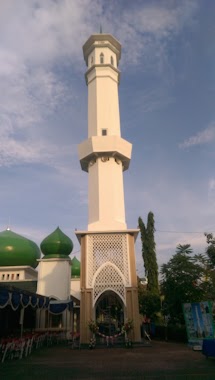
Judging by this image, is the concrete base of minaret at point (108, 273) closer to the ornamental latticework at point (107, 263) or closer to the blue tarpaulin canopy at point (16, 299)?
the ornamental latticework at point (107, 263)

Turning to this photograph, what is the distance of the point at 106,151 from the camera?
1955cm

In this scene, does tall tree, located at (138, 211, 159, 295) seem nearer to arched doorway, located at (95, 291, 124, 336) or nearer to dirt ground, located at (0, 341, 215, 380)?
arched doorway, located at (95, 291, 124, 336)

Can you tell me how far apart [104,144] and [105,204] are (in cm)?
399

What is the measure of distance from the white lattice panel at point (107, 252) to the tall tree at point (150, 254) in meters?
6.18

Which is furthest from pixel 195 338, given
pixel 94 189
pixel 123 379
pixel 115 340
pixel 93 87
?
pixel 93 87

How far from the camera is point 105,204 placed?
18688 millimetres

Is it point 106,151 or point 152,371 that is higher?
point 106,151

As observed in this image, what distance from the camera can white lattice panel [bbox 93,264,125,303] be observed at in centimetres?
1648

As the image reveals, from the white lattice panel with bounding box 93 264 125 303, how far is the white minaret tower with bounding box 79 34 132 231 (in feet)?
8.09

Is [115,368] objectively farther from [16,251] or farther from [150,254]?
[16,251]

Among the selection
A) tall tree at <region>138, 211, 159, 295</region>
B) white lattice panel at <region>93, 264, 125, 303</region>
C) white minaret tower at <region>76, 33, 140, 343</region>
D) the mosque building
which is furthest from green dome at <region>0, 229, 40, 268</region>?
white lattice panel at <region>93, 264, 125, 303</region>

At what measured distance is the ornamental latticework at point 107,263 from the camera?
16609 millimetres

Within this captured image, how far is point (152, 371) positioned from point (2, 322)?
11.0 metres

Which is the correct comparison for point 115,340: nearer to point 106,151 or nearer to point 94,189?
point 94,189
